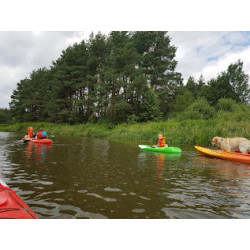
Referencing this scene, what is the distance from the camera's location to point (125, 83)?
2450 centimetres

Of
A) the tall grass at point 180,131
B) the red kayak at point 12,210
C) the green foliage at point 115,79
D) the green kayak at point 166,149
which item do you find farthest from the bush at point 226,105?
the red kayak at point 12,210

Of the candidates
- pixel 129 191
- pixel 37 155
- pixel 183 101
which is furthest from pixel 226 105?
pixel 129 191

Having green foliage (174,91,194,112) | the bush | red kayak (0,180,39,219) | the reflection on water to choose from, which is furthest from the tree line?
red kayak (0,180,39,219)

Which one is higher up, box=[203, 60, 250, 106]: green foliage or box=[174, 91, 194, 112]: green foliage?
box=[203, 60, 250, 106]: green foliage

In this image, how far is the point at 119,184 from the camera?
4445mm

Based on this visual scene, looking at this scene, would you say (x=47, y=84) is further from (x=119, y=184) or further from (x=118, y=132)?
(x=119, y=184)

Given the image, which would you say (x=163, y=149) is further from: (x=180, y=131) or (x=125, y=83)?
(x=125, y=83)

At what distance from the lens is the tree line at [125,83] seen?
81.9 ft

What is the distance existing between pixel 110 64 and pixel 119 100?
560 centimetres

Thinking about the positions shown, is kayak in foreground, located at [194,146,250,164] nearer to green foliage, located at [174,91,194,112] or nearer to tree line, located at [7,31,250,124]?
tree line, located at [7,31,250,124]

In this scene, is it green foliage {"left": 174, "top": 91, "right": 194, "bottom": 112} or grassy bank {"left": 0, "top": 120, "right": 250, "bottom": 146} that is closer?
grassy bank {"left": 0, "top": 120, "right": 250, "bottom": 146}

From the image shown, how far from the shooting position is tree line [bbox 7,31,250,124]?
25.0 m

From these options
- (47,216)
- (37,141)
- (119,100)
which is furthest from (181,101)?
(47,216)

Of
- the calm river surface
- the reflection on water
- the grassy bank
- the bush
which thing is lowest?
the calm river surface
